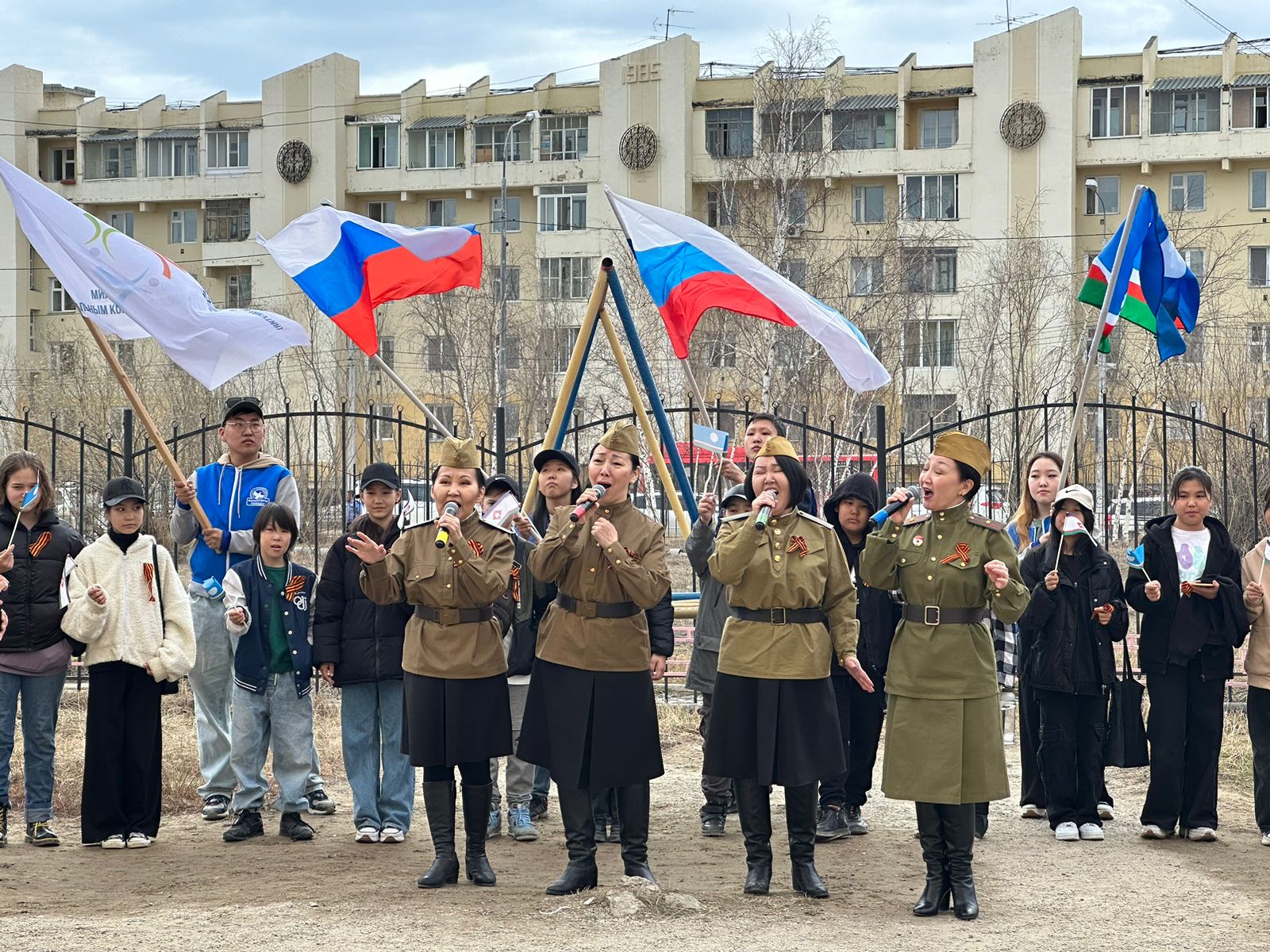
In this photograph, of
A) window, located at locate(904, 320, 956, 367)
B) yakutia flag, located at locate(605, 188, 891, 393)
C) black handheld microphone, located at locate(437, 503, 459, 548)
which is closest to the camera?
black handheld microphone, located at locate(437, 503, 459, 548)

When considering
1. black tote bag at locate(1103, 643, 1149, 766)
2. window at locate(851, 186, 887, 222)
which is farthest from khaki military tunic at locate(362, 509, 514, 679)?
window at locate(851, 186, 887, 222)

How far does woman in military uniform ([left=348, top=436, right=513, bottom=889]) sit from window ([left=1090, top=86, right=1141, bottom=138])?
141 feet

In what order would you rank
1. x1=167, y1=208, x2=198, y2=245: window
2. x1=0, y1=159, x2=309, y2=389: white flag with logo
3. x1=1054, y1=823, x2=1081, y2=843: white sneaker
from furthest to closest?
x1=167, y1=208, x2=198, y2=245: window, x1=0, y1=159, x2=309, y2=389: white flag with logo, x1=1054, y1=823, x2=1081, y2=843: white sneaker

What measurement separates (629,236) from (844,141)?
3946 centimetres

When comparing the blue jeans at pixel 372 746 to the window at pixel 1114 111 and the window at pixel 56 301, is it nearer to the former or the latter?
the window at pixel 1114 111

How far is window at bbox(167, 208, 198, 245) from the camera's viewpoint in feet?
176

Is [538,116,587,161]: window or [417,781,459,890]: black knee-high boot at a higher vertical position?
[538,116,587,161]: window

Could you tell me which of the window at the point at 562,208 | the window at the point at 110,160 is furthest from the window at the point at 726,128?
the window at the point at 110,160

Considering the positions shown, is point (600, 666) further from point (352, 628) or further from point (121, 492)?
point (121, 492)

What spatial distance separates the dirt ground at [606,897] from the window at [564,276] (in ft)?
127

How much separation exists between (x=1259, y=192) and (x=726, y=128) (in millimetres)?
16042

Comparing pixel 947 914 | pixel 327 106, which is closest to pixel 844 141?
pixel 327 106

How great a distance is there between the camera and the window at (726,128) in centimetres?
4656

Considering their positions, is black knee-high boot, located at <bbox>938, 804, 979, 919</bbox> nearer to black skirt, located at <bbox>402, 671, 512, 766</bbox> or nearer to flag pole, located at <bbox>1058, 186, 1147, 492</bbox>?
black skirt, located at <bbox>402, 671, 512, 766</bbox>
